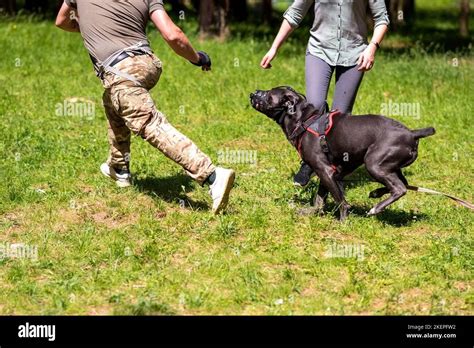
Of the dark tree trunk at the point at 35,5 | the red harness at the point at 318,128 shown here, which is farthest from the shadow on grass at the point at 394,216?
the dark tree trunk at the point at 35,5

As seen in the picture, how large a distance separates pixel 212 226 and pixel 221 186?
37 centimetres

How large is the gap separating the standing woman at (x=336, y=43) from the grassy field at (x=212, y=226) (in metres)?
1.13

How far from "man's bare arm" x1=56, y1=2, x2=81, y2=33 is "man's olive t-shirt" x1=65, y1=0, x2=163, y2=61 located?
379 mm

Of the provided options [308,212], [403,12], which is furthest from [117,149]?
[403,12]

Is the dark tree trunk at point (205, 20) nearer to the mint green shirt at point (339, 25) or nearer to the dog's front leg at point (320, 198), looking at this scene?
the mint green shirt at point (339, 25)

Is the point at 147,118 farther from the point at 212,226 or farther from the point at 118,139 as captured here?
the point at 212,226

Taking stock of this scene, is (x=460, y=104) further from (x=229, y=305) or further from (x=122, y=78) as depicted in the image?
(x=229, y=305)

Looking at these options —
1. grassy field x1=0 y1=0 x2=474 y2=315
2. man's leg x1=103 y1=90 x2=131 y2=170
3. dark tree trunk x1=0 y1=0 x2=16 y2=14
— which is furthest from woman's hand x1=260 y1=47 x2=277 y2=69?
dark tree trunk x1=0 y1=0 x2=16 y2=14

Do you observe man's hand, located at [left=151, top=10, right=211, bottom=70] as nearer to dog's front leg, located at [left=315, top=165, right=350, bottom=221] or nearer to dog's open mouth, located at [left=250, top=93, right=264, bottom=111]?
dog's open mouth, located at [left=250, top=93, right=264, bottom=111]

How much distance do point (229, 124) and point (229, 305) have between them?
551cm

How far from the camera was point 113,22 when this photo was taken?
7.29 meters

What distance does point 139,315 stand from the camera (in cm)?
550

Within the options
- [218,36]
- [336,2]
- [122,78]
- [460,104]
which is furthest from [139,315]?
[218,36]

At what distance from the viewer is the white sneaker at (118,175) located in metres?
8.41
